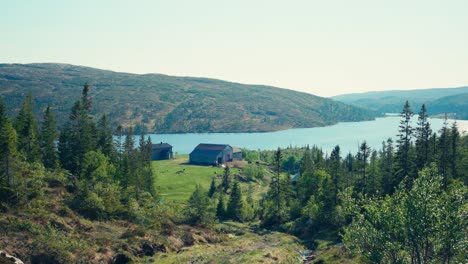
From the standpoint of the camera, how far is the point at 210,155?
178250 millimetres

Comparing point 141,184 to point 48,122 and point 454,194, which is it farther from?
point 454,194

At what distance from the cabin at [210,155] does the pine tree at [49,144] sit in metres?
95.0

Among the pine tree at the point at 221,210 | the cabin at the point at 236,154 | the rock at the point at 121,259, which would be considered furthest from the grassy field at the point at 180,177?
the rock at the point at 121,259

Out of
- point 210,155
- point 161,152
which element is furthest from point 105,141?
point 161,152

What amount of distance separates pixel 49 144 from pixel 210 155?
100.0m

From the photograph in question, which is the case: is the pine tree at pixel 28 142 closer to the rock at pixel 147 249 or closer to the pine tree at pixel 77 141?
the pine tree at pixel 77 141

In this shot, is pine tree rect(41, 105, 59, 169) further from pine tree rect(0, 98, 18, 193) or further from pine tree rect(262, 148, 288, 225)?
pine tree rect(262, 148, 288, 225)

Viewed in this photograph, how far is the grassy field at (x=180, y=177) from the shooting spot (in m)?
117

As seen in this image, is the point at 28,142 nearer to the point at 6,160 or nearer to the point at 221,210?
the point at 6,160

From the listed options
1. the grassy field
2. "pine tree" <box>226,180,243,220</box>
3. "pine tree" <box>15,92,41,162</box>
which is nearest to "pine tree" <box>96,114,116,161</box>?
"pine tree" <box>15,92,41,162</box>

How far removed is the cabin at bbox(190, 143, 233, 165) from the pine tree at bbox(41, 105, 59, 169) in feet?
312

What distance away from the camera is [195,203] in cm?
7788

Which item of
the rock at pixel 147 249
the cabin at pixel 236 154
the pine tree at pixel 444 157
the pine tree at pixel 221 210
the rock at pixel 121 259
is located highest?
the pine tree at pixel 444 157

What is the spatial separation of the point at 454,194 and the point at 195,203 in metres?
54.0
